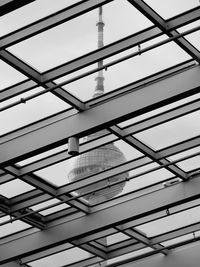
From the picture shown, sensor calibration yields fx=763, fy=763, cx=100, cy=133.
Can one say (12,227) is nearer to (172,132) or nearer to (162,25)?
(172,132)

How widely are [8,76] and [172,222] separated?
8.26 m

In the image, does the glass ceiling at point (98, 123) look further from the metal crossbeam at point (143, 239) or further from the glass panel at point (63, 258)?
the glass panel at point (63, 258)

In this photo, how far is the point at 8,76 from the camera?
15.5 meters

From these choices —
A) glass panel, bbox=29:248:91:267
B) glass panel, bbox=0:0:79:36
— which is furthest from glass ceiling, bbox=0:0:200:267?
glass panel, bbox=29:248:91:267

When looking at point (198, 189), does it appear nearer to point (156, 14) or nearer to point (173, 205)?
point (173, 205)

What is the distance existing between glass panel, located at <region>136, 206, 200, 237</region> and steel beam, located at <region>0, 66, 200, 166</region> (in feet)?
20.1

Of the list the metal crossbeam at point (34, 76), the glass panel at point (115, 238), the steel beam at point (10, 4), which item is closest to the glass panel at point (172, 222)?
the glass panel at point (115, 238)

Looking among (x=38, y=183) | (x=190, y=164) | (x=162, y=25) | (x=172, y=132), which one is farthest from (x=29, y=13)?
(x=190, y=164)

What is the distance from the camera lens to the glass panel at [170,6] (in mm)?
14172

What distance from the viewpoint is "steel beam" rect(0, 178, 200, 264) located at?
64.3 ft

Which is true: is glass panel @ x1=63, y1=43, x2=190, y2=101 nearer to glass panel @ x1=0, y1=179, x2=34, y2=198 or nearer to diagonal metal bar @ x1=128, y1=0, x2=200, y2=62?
diagonal metal bar @ x1=128, y1=0, x2=200, y2=62

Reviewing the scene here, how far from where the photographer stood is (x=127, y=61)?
620 inches

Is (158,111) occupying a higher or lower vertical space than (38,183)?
higher

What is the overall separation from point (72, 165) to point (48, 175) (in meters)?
0.65
